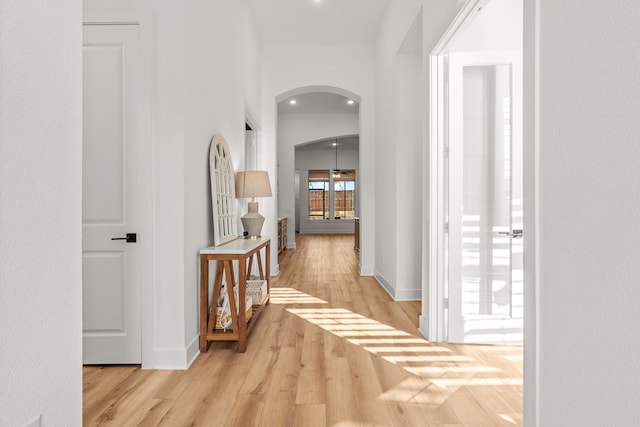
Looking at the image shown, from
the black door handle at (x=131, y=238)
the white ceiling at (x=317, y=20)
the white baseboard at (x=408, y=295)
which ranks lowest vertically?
the white baseboard at (x=408, y=295)

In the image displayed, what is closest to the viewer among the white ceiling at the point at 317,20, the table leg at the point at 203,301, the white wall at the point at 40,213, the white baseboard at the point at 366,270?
the white wall at the point at 40,213

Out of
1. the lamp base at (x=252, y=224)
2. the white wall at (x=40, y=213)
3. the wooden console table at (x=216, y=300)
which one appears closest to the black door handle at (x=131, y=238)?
the wooden console table at (x=216, y=300)

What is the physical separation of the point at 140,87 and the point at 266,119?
3.52m

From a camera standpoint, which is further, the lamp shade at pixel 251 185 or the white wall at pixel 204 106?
the lamp shade at pixel 251 185

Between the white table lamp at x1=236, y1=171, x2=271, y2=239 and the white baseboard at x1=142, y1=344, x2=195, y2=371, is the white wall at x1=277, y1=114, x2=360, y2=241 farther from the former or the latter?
the white baseboard at x1=142, y1=344, x2=195, y2=371

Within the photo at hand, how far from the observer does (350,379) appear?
2371mm

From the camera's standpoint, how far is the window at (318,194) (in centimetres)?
1519

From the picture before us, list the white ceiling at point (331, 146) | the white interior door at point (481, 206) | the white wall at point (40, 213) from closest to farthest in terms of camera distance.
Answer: the white wall at point (40, 213), the white interior door at point (481, 206), the white ceiling at point (331, 146)

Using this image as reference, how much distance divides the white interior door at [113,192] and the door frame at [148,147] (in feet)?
0.07

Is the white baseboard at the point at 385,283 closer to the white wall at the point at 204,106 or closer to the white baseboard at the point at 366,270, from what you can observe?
the white baseboard at the point at 366,270

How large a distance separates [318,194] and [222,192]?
11868 millimetres

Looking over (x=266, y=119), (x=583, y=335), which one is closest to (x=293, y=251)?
(x=266, y=119)

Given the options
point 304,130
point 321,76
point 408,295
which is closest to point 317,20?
point 321,76

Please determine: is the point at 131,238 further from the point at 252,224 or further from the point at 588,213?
the point at 588,213
